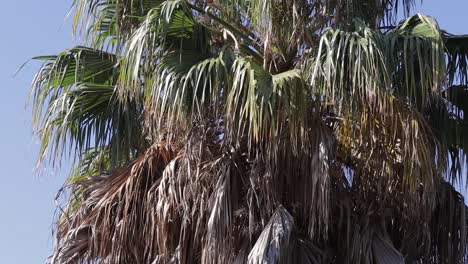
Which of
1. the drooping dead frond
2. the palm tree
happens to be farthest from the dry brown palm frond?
the drooping dead frond

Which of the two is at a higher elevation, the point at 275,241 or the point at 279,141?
the point at 279,141

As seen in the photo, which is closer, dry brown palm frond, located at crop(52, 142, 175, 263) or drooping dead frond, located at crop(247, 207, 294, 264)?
drooping dead frond, located at crop(247, 207, 294, 264)

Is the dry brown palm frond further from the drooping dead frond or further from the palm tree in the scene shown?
the drooping dead frond

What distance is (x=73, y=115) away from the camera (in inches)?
356

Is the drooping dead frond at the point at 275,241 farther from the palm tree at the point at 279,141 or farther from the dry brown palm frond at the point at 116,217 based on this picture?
the dry brown palm frond at the point at 116,217

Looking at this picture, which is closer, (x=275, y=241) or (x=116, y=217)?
(x=275, y=241)

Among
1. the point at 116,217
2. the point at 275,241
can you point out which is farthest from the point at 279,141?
the point at 116,217

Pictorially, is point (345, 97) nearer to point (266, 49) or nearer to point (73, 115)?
point (266, 49)

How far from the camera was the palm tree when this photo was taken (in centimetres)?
784

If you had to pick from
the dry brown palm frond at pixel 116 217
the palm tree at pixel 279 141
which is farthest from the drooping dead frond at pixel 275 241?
the dry brown palm frond at pixel 116 217

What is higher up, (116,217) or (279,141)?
(279,141)

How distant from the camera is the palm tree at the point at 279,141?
7.84 metres

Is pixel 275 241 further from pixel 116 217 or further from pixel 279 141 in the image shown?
pixel 116 217

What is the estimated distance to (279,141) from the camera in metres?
7.95
